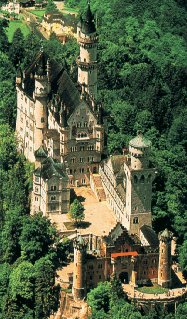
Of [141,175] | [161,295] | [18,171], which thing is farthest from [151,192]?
[18,171]

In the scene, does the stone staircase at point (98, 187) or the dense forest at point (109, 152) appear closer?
the dense forest at point (109, 152)

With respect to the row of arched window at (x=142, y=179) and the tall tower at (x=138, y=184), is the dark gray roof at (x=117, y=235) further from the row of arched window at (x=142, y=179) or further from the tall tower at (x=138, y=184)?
the row of arched window at (x=142, y=179)

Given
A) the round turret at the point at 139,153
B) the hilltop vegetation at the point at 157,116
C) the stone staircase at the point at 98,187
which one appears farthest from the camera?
the stone staircase at the point at 98,187

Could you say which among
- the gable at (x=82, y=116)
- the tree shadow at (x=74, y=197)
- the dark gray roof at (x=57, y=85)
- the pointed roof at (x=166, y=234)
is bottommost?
the pointed roof at (x=166, y=234)

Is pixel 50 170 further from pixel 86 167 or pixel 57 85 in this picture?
pixel 57 85

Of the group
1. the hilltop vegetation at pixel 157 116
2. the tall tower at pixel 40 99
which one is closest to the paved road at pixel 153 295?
the hilltop vegetation at pixel 157 116

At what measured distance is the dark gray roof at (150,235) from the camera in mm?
134225

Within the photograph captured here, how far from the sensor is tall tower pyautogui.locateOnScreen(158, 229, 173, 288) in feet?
431

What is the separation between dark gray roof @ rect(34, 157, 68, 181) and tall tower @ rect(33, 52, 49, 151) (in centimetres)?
999

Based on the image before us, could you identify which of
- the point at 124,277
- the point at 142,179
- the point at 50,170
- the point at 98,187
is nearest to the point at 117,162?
the point at 98,187

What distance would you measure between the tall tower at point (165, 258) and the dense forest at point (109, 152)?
11.4ft

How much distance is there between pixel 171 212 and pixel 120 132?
76.5ft

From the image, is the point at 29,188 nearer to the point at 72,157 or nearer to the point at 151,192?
the point at 72,157

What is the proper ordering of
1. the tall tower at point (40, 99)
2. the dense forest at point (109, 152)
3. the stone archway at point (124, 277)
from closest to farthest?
the dense forest at point (109, 152), the stone archway at point (124, 277), the tall tower at point (40, 99)
